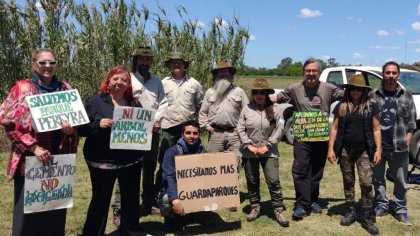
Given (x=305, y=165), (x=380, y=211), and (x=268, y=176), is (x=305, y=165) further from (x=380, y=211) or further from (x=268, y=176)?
(x=380, y=211)

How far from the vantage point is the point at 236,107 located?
530 centimetres

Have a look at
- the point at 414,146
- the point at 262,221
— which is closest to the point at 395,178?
the point at 262,221

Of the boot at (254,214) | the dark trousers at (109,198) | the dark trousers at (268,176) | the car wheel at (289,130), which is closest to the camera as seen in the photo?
the dark trousers at (109,198)

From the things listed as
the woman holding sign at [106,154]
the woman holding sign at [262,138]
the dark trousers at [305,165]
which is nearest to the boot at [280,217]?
the woman holding sign at [262,138]

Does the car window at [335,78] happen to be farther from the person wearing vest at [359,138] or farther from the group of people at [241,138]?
the person wearing vest at [359,138]

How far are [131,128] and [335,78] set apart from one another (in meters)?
6.35

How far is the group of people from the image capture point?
3.83 m

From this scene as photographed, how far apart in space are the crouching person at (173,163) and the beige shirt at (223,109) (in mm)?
729

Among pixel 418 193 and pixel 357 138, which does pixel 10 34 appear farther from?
pixel 418 193

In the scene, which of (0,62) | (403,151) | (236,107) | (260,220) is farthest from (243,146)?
(0,62)

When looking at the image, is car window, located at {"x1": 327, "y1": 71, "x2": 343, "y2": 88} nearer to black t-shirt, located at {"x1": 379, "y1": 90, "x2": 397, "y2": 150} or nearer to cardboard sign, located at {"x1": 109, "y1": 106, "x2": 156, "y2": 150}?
black t-shirt, located at {"x1": 379, "y1": 90, "x2": 397, "y2": 150}

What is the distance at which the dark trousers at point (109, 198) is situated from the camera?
386cm

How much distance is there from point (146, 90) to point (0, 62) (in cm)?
632

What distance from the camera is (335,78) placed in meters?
9.11
